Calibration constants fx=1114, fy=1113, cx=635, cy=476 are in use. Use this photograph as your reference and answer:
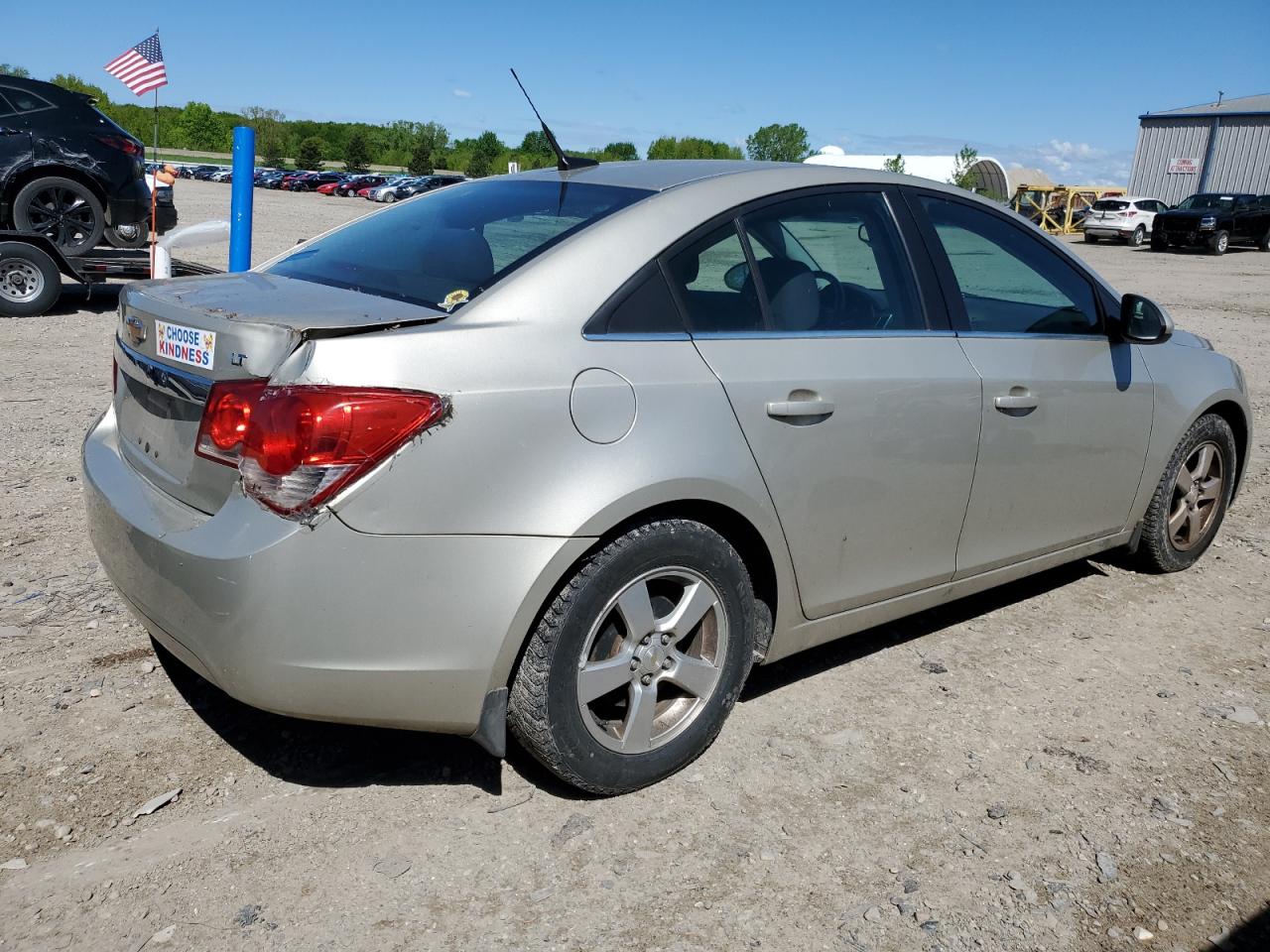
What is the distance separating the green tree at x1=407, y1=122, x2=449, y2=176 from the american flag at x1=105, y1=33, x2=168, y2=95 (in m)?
99.4

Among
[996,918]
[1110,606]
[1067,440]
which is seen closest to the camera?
[996,918]

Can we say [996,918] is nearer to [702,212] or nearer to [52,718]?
[702,212]

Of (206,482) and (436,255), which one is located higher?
(436,255)

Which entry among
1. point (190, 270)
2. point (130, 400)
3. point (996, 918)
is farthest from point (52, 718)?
point (190, 270)

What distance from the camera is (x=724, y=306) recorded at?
122 inches

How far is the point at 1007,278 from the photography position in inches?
159

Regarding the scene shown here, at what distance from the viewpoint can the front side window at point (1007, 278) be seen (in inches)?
147

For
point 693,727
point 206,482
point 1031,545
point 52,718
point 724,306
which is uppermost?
point 724,306

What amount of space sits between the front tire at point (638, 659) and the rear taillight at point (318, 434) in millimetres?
566

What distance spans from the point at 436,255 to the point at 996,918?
7.24ft

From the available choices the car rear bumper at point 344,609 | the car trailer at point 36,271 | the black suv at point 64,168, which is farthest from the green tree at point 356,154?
the car rear bumper at point 344,609

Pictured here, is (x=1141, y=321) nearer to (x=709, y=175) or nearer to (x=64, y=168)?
(x=709, y=175)

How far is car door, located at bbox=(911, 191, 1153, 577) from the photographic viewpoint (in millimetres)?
3670

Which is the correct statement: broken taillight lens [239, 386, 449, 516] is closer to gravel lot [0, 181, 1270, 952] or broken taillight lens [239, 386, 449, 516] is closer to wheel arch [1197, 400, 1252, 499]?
gravel lot [0, 181, 1270, 952]
